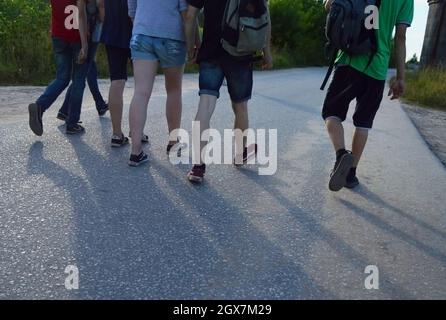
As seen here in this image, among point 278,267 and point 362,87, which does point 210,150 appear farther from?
point 278,267

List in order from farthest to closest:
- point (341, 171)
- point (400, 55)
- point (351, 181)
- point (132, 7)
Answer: point (132, 7) → point (351, 181) → point (400, 55) → point (341, 171)

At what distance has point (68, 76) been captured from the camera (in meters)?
4.79

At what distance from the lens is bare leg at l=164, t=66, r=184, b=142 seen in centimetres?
398

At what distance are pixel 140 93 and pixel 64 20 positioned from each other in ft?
4.56

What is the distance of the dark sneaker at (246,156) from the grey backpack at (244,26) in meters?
1.01

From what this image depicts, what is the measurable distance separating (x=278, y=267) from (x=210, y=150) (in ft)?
7.91

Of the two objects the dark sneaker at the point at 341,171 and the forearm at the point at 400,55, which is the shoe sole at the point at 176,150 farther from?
the forearm at the point at 400,55

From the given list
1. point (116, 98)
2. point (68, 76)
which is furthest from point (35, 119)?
point (116, 98)

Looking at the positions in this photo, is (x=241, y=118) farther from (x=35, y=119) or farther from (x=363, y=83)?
(x=35, y=119)

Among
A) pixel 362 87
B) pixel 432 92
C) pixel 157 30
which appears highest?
pixel 157 30

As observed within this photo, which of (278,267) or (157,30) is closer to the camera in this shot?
(278,267)

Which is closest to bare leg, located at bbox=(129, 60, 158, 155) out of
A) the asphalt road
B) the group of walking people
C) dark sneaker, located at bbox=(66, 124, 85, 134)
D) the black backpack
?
the group of walking people

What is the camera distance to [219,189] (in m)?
→ 3.51

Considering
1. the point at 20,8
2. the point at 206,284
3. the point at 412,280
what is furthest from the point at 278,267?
the point at 20,8
